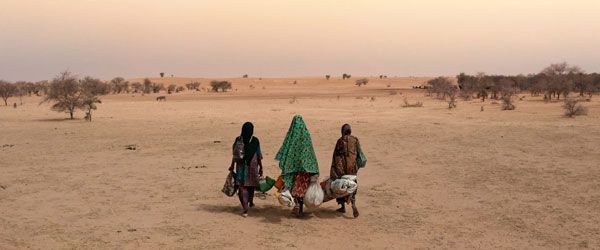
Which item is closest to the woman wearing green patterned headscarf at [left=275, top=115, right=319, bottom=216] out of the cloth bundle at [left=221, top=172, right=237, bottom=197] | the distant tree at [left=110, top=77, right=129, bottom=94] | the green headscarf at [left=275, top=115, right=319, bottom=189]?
the green headscarf at [left=275, top=115, right=319, bottom=189]

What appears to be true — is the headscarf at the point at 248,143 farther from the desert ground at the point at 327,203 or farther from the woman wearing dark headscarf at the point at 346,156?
the woman wearing dark headscarf at the point at 346,156

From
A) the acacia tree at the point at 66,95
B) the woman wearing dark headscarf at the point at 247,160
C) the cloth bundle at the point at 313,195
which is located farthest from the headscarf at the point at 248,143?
the acacia tree at the point at 66,95

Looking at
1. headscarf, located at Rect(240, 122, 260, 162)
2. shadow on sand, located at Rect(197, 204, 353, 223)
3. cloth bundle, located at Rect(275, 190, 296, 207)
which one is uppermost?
headscarf, located at Rect(240, 122, 260, 162)

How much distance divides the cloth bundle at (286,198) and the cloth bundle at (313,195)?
0.24 metres

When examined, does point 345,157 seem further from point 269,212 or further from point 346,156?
point 269,212

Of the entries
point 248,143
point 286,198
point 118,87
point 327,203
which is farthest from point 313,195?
point 118,87

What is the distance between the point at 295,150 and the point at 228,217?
162 cm

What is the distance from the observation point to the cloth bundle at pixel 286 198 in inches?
351

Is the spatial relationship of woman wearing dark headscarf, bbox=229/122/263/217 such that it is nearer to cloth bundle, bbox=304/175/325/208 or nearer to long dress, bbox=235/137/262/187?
long dress, bbox=235/137/262/187

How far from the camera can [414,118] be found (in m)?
28.4

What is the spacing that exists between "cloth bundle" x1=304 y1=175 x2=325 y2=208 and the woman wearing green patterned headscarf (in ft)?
0.29

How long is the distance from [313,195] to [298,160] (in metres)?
0.60

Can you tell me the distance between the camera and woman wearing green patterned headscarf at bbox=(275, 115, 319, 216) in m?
8.82

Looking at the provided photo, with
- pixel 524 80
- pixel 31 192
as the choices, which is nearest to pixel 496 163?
pixel 31 192
